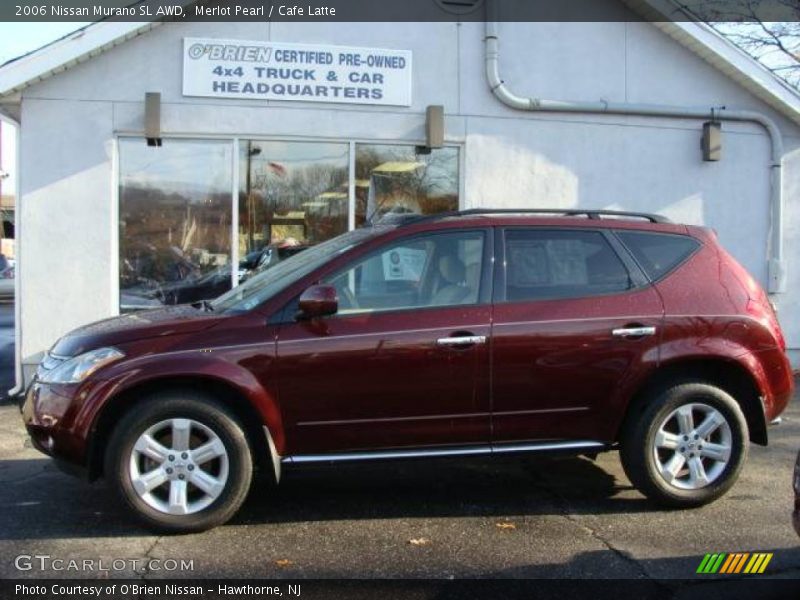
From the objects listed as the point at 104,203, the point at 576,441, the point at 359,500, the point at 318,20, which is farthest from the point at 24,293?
the point at 576,441

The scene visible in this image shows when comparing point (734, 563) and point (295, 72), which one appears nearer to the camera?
point (734, 563)

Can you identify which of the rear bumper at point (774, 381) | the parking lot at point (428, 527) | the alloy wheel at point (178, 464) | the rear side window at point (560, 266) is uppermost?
the rear side window at point (560, 266)

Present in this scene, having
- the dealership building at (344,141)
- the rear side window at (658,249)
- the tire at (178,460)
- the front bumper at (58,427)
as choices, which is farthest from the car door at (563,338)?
the dealership building at (344,141)

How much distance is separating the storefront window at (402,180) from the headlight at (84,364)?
5.16 meters

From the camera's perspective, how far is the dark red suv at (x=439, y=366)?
14.5 feet

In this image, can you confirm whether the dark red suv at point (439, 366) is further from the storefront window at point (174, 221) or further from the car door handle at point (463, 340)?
the storefront window at point (174, 221)

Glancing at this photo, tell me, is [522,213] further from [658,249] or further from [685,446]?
[685,446]

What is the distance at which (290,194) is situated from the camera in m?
9.12

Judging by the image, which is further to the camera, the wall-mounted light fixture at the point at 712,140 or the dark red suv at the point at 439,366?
the wall-mounted light fixture at the point at 712,140

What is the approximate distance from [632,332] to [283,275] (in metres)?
2.20

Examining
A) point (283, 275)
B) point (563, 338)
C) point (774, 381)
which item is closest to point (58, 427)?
point (283, 275)

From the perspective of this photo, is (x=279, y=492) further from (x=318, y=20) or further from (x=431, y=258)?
(x=318, y=20)

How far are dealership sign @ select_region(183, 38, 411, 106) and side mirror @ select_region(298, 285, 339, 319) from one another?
16.0 ft

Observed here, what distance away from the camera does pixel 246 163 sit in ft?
29.2
